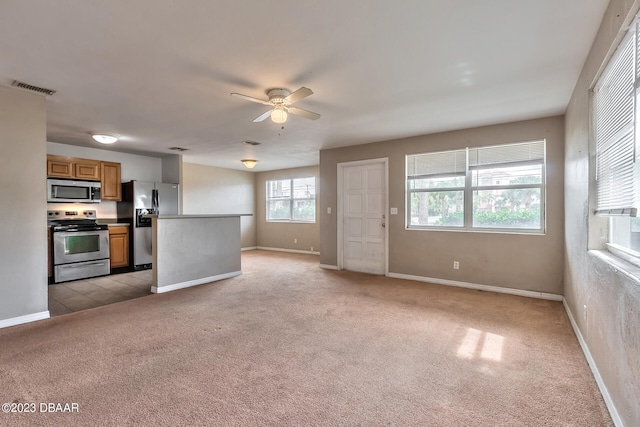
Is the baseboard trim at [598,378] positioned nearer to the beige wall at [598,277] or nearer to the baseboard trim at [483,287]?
the beige wall at [598,277]

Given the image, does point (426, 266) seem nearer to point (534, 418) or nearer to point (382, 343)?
point (382, 343)

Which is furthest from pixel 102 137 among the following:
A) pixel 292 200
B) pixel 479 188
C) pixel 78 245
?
pixel 479 188

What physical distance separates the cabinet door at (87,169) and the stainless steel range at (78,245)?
67 cm

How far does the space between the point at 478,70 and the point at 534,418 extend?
2.63 metres

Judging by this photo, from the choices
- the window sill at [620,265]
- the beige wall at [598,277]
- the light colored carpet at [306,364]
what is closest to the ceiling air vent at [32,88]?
the light colored carpet at [306,364]

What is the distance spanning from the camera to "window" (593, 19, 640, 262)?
1.64m

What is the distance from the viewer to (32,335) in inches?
114

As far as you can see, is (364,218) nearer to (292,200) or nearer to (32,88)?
(292,200)

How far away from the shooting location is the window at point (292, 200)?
8.26 m

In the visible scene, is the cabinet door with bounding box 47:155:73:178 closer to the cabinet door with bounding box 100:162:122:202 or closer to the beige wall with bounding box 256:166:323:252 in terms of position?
the cabinet door with bounding box 100:162:122:202

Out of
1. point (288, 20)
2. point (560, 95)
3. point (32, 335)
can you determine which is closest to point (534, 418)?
point (288, 20)

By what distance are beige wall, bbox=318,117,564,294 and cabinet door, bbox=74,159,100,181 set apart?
4403mm

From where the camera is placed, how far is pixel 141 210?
19.9ft

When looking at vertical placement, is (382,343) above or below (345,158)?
below
